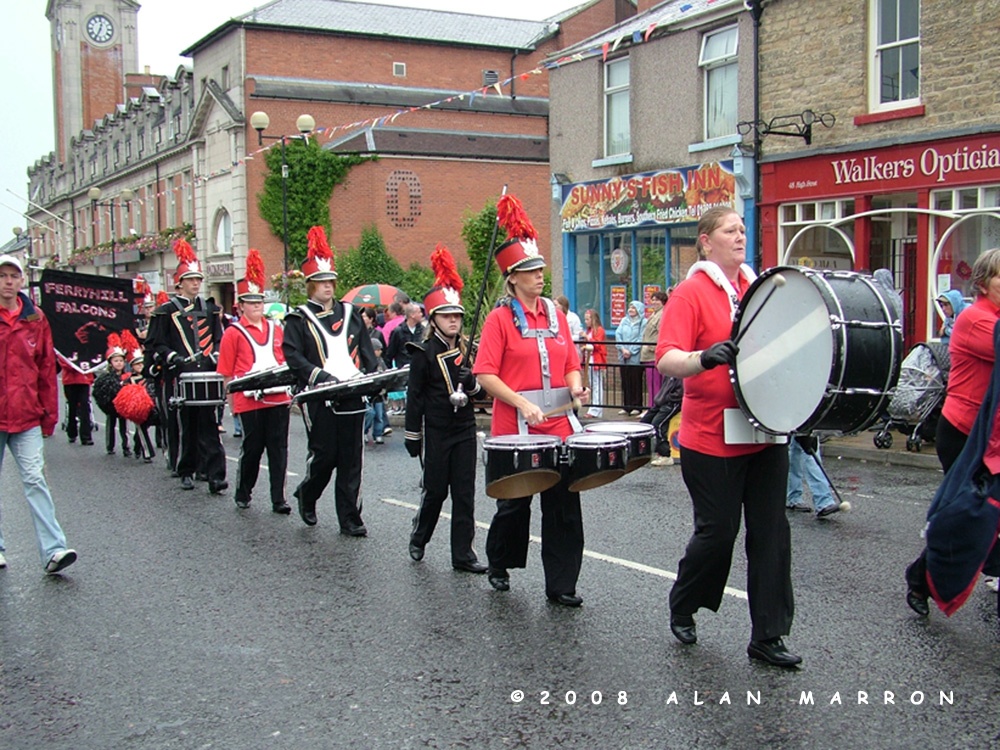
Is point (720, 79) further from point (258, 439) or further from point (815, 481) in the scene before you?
point (258, 439)

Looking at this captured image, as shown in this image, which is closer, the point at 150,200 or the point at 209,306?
the point at 209,306

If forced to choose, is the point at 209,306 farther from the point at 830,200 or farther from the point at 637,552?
the point at 830,200

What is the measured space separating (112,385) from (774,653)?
37.7ft

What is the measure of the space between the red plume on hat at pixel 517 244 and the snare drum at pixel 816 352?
1.62 meters

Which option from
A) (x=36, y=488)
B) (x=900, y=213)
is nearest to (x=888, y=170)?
(x=900, y=213)

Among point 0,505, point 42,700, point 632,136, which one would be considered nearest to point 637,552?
point 42,700

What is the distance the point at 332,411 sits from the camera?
28.2 ft

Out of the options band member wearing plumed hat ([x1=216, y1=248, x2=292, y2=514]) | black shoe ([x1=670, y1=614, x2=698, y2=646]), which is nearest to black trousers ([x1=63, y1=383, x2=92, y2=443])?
band member wearing plumed hat ([x1=216, y1=248, x2=292, y2=514])

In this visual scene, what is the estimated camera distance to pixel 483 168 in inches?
1564

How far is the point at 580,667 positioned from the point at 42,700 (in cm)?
244

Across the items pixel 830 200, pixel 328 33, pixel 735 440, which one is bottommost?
pixel 735 440

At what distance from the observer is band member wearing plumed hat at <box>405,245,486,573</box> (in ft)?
23.9

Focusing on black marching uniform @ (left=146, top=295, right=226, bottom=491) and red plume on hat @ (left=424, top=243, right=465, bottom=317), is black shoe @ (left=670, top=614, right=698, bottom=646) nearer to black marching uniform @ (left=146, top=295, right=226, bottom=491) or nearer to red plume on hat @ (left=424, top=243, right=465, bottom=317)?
red plume on hat @ (left=424, top=243, right=465, bottom=317)

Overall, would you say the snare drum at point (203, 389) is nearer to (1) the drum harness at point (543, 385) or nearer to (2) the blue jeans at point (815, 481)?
(1) the drum harness at point (543, 385)
